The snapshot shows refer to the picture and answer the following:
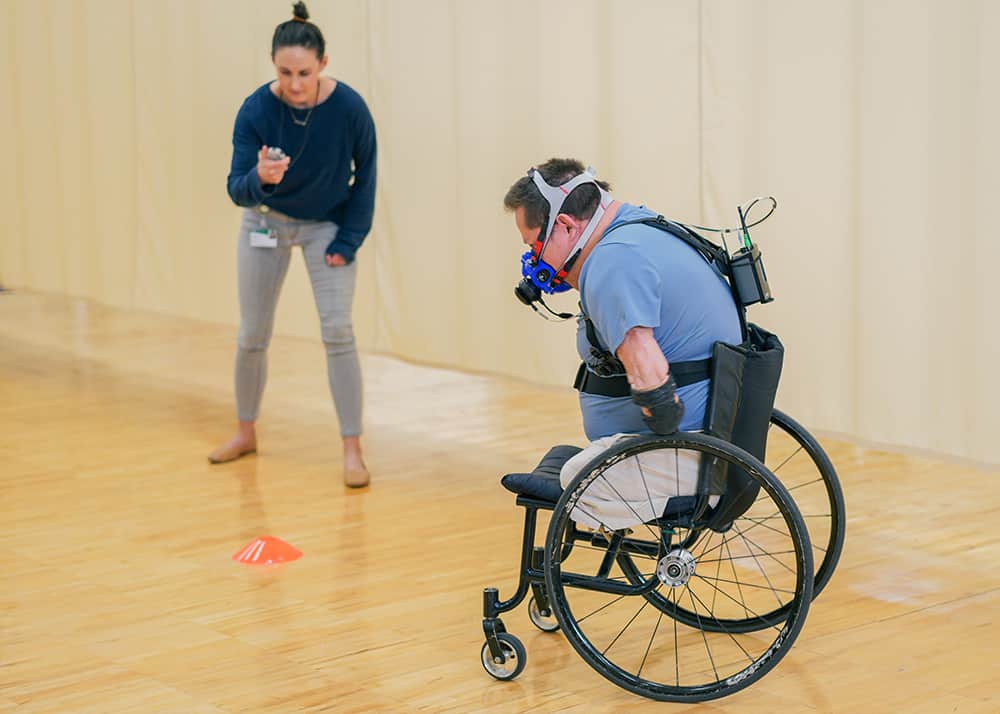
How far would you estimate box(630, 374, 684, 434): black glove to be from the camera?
2520mm

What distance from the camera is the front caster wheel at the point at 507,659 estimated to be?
279 cm

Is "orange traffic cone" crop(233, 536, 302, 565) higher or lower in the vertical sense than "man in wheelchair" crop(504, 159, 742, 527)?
lower

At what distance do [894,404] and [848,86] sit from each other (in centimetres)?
80

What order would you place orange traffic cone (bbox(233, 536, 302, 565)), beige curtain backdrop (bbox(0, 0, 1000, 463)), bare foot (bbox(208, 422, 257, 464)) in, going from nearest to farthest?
beige curtain backdrop (bbox(0, 0, 1000, 463)) < orange traffic cone (bbox(233, 536, 302, 565)) < bare foot (bbox(208, 422, 257, 464))

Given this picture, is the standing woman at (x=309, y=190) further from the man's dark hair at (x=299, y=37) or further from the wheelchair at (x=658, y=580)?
the wheelchair at (x=658, y=580)

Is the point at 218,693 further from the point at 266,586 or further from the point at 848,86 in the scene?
the point at 848,86

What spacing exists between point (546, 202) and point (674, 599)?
99cm

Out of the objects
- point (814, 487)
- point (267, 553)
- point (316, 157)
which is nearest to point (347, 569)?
point (267, 553)

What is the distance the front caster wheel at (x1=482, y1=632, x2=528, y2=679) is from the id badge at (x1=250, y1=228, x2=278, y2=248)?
1.77 meters

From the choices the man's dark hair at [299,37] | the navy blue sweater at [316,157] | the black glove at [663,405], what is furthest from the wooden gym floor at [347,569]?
the man's dark hair at [299,37]

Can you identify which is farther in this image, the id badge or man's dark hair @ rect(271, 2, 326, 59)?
the id badge

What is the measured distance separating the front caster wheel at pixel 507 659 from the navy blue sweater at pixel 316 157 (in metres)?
1.67

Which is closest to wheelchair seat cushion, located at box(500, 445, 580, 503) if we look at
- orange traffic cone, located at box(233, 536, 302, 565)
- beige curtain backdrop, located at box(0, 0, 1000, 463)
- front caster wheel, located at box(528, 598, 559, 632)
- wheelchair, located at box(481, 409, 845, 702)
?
wheelchair, located at box(481, 409, 845, 702)

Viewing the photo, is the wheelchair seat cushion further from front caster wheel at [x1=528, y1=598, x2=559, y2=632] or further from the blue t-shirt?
front caster wheel at [x1=528, y1=598, x2=559, y2=632]
